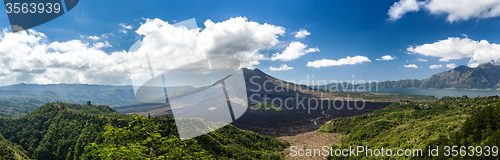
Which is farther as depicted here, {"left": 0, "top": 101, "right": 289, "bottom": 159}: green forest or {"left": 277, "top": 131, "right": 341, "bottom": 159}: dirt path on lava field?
{"left": 277, "top": 131, "right": 341, "bottom": 159}: dirt path on lava field

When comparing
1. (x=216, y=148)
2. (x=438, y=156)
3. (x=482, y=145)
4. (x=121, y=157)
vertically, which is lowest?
(x=216, y=148)

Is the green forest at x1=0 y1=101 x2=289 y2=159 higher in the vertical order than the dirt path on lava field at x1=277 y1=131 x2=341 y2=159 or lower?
higher

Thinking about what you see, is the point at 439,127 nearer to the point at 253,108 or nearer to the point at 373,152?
the point at 373,152

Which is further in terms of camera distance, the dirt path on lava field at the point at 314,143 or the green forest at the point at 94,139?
the dirt path on lava field at the point at 314,143

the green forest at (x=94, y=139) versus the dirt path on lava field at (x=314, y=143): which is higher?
the green forest at (x=94, y=139)

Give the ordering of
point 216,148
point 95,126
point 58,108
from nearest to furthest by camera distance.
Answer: point 216,148, point 95,126, point 58,108

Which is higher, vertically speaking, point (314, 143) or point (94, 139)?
point (94, 139)

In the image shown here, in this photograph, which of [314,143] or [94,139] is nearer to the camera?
[94,139]

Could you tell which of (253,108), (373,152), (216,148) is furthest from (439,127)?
(253,108)
